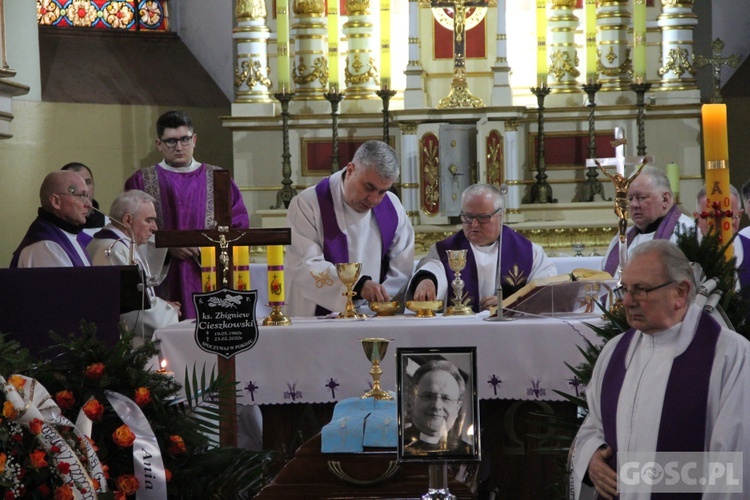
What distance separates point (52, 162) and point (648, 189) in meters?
5.24

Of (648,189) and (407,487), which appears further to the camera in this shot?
(648,189)

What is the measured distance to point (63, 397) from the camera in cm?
398

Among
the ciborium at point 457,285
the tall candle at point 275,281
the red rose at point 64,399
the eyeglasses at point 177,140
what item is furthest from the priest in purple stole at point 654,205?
the red rose at point 64,399

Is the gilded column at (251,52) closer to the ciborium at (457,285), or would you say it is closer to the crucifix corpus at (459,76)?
the crucifix corpus at (459,76)

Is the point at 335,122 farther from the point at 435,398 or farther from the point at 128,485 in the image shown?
the point at 435,398

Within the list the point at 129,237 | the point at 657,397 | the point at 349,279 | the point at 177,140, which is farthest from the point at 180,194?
the point at 657,397

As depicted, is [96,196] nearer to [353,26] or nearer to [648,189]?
[353,26]

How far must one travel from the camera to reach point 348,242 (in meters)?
6.45

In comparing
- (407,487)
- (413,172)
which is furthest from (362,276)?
(413,172)

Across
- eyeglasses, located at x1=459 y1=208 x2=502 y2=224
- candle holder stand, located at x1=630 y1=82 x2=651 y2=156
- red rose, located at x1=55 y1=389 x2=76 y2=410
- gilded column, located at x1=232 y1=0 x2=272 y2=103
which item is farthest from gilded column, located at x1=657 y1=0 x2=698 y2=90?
red rose, located at x1=55 y1=389 x2=76 y2=410

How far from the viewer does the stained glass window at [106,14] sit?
10648 millimetres

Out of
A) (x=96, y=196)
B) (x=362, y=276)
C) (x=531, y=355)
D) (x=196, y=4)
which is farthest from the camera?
(x=196, y=4)

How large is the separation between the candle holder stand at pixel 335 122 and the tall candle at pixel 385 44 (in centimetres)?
40

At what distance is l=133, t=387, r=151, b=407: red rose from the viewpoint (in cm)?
404
